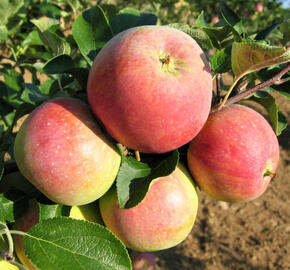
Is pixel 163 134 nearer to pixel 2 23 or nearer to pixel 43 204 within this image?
pixel 43 204

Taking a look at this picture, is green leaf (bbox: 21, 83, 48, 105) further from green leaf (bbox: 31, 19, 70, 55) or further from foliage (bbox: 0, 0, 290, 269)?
green leaf (bbox: 31, 19, 70, 55)

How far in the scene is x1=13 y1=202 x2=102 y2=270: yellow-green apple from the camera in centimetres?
84

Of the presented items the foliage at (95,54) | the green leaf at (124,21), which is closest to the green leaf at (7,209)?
the foliage at (95,54)

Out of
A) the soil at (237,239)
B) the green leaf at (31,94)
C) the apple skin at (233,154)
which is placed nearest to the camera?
the apple skin at (233,154)

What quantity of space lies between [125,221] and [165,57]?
0.38 m

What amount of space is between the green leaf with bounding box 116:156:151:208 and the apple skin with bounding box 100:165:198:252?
2.7 inches

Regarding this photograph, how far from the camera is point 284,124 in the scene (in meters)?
0.92

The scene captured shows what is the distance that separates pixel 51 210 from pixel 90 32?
44 cm

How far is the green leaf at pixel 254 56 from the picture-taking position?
0.65 meters

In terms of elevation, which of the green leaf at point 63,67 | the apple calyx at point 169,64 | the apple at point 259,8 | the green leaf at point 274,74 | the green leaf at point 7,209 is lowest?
the apple at point 259,8

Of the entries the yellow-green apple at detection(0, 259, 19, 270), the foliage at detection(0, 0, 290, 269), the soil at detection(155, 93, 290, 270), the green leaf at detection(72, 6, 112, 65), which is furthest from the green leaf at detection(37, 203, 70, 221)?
the soil at detection(155, 93, 290, 270)

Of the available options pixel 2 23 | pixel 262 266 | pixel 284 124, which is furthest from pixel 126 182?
pixel 262 266

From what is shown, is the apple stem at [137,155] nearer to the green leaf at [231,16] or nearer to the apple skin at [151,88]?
the apple skin at [151,88]

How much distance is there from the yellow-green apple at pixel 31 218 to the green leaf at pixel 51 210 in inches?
0.9
